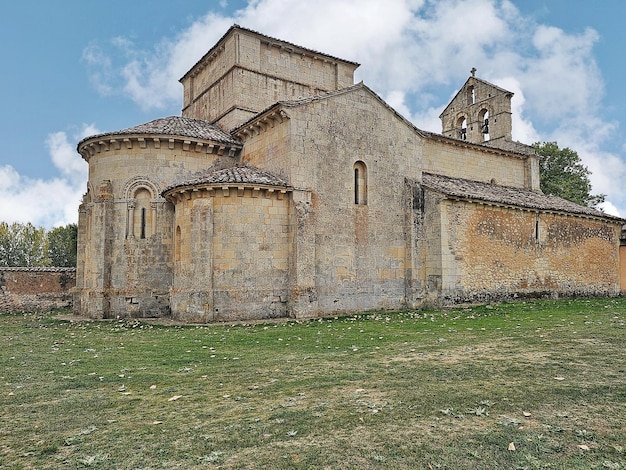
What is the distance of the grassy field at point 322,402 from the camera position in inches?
173

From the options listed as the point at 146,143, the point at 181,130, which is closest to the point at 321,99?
the point at 181,130

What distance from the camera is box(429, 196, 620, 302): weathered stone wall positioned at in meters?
18.8

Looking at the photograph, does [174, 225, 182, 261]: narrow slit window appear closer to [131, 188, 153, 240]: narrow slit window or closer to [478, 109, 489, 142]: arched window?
[131, 188, 153, 240]: narrow slit window

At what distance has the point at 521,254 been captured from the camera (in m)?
21.2

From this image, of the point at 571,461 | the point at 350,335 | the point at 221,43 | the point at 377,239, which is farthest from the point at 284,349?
the point at 221,43

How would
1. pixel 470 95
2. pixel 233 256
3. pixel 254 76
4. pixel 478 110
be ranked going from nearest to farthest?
pixel 233 256, pixel 254 76, pixel 478 110, pixel 470 95

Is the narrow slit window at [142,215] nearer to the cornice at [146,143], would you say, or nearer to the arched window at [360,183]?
the cornice at [146,143]

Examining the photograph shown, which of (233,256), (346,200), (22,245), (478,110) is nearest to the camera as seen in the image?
(233,256)

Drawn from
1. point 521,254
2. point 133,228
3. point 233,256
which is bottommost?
point 233,256

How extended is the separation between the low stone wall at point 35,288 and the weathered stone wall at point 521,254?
54.0ft

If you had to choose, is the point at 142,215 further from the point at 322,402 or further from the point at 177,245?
the point at 322,402

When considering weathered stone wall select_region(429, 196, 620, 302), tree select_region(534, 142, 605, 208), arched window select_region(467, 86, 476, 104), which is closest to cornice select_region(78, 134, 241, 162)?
weathered stone wall select_region(429, 196, 620, 302)

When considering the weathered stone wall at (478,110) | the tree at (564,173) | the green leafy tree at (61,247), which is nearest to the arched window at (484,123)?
the weathered stone wall at (478,110)

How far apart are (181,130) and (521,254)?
15033 mm
